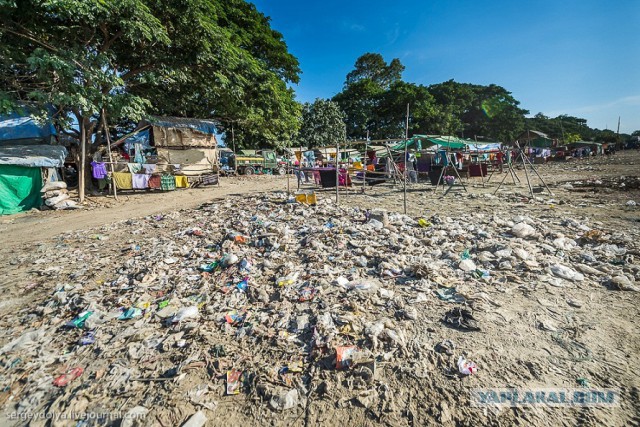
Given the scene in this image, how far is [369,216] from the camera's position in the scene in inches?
214

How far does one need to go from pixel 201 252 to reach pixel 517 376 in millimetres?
4107

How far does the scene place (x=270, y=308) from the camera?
2727 millimetres

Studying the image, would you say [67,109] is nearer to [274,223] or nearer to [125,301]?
[274,223]

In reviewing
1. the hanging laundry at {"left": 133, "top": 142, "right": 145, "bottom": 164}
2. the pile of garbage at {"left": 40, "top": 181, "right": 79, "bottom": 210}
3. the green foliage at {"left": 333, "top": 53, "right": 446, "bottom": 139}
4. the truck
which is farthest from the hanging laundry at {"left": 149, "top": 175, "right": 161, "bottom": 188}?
the green foliage at {"left": 333, "top": 53, "right": 446, "bottom": 139}

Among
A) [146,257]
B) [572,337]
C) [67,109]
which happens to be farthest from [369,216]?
[67,109]

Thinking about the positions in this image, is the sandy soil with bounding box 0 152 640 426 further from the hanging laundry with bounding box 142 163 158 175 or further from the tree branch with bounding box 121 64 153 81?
the tree branch with bounding box 121 64 153 81

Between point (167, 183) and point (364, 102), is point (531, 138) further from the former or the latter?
point (364, 102)

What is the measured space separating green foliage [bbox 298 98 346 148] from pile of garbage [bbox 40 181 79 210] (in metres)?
21.9

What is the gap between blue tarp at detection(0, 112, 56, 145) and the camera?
10.0 metres

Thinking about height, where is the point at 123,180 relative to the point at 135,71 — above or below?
below

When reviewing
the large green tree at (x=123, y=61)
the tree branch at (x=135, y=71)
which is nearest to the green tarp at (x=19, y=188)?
the large green tree at (x=123, y=61)

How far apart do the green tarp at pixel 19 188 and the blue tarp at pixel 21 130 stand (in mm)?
2413

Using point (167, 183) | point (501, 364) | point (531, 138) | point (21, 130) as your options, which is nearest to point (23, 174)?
point (21, 130)

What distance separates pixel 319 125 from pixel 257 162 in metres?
11.4
